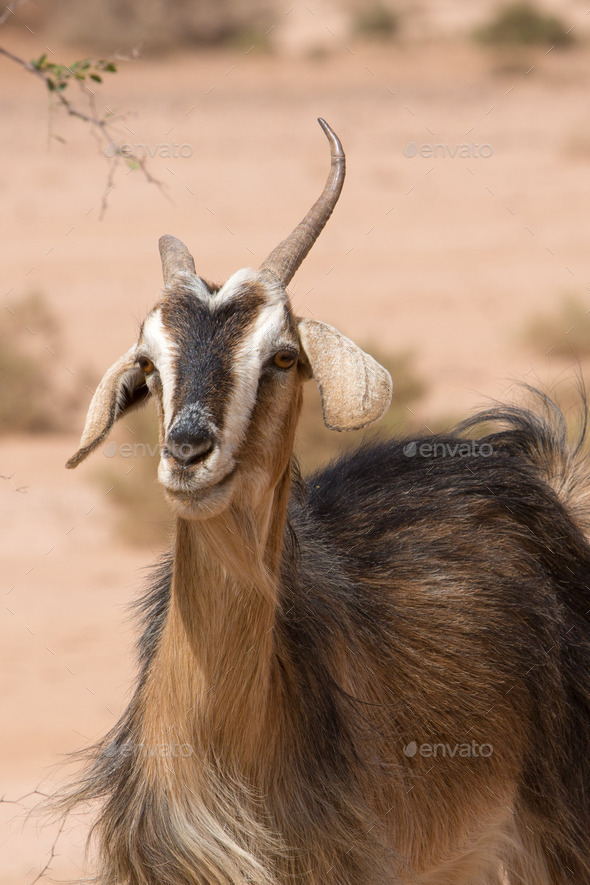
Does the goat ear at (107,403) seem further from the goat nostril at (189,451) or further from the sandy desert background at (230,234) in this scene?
the sandy desert background at (230,234)

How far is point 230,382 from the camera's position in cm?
345

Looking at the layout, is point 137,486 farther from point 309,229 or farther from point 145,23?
point 145,23

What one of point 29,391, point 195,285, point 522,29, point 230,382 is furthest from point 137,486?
point 522,29

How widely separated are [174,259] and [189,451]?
1059 millimetres

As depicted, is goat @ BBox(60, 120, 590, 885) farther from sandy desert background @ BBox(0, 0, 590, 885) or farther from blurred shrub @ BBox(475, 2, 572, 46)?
blurred shrub @ BBox(475, 2, 572, 46)

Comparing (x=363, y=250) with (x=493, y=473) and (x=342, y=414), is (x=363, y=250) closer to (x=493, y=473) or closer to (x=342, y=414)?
(x=493, y=473)

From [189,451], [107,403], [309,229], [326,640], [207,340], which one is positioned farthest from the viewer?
[326,640]

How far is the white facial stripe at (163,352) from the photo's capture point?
3455 mm

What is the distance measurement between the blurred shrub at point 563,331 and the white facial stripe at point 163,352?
11796mm

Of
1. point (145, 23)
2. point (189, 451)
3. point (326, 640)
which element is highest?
point (145, 23)

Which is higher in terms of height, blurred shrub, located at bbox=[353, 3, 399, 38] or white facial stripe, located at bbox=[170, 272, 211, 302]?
blurred shrub, located at bbox=[353, 3, 399, 38]

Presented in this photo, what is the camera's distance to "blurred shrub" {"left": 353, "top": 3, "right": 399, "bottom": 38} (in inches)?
1199

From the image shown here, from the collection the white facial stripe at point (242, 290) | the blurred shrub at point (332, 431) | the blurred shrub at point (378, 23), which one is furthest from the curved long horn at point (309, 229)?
the blurred shrub at point (378, 23)

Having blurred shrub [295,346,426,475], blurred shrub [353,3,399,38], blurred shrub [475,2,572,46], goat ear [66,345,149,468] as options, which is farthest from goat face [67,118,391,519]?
blurred shrub [353,3,399,38]
